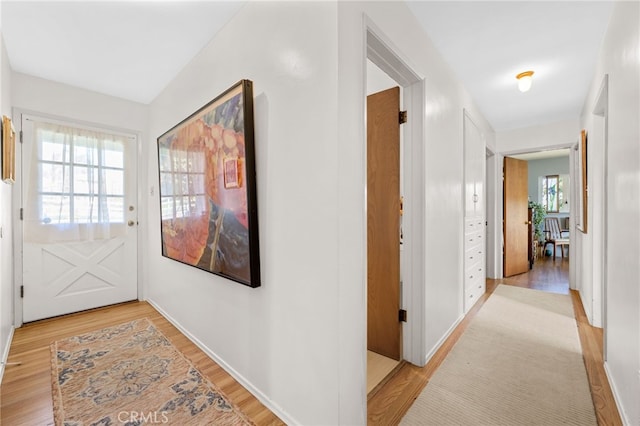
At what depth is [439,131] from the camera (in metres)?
2.22

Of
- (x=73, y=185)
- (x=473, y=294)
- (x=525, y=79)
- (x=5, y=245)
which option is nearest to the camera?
(x=5, y=245)

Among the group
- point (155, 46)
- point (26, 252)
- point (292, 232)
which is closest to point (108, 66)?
point (155, 46)

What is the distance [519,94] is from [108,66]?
14.2ft

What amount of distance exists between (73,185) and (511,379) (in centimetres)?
436

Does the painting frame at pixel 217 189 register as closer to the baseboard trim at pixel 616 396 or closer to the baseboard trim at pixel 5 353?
the baseboard trim at pixel 5 353

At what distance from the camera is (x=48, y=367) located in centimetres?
201

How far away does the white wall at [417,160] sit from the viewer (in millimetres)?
1252

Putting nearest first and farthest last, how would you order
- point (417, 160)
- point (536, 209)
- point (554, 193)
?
point (417, 160) < point (536, 209) < point (554, 193)

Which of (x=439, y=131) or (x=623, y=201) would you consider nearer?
(x=623, y=201)

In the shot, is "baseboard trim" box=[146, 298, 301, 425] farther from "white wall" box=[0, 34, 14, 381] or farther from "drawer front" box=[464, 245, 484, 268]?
"drawer front" box=[464, 245, 484, 268]

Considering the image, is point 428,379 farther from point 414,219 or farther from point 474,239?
point 474,239

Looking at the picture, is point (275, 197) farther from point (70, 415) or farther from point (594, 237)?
point (594, 237)

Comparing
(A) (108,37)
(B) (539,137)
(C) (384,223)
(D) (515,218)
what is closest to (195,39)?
(A) (108,37)

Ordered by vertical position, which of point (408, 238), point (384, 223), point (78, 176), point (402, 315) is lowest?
point (402, 315)
